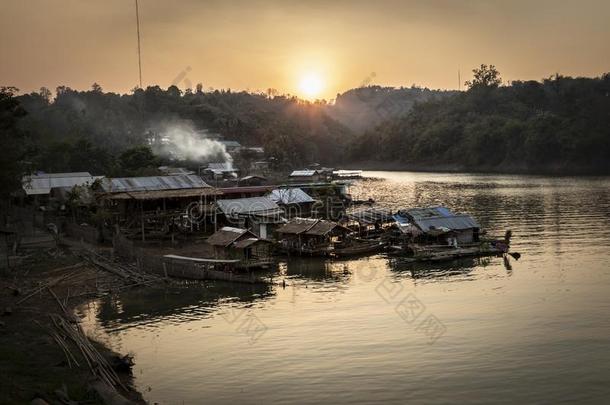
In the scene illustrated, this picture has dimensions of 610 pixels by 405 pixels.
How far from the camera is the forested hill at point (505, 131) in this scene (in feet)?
361

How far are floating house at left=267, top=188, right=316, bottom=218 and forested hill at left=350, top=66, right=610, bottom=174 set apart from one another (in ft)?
240

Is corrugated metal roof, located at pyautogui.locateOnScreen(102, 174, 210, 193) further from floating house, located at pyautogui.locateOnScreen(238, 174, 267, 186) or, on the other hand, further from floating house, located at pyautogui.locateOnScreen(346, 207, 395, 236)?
floating house, located at pyautogui.locateOnScreen(238, 174, 267, 186)

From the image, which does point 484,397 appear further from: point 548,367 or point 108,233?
point 108,233

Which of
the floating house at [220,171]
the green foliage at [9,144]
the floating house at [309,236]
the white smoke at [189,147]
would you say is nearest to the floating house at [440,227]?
the floating house at [309,236]

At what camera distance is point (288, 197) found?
5200 centimetres

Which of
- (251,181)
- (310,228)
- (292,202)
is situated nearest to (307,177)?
(251,181)

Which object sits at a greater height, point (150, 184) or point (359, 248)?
point (150, 184)

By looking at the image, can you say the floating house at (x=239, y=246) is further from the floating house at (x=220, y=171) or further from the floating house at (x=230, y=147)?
the floating house at (x=230, y=147)

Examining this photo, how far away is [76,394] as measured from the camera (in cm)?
1530

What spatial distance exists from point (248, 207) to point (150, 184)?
768 cm

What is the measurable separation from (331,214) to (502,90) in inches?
4599

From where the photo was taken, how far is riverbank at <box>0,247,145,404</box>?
50.4 ft

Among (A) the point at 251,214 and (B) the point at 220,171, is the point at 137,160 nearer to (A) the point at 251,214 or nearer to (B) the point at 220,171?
(B) the point at 220,171

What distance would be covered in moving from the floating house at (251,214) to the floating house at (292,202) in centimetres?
413
